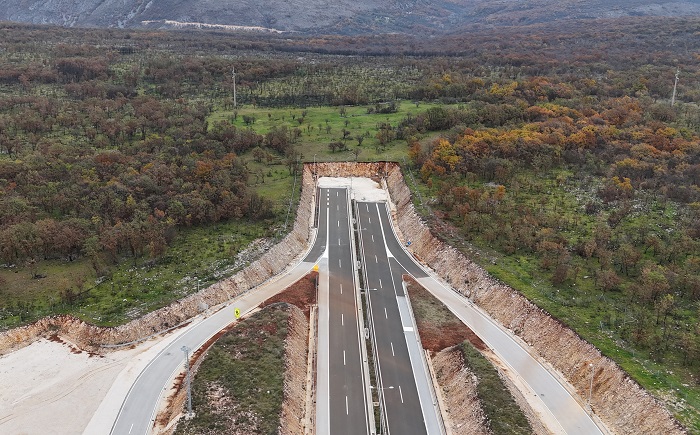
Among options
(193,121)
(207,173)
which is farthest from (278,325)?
(193,121)

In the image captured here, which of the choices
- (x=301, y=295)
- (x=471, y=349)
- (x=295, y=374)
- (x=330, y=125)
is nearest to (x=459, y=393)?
(x=471, y=349)

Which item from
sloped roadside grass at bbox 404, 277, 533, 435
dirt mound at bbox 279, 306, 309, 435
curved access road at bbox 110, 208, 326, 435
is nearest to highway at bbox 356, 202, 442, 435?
sloped roadside grass at bbox 404, 277, 533, 435

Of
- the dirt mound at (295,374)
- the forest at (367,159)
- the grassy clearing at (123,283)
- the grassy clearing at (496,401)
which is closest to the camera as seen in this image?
the grassy clearing at (496,401)

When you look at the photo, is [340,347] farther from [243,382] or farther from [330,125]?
[330,125]

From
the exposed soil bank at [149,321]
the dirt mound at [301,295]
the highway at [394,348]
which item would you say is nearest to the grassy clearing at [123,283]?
the exposed soil bank at [149,321]

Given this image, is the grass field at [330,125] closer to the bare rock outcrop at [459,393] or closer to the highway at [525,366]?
the highway at [525,366]

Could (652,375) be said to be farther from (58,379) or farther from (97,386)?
(58,379)
